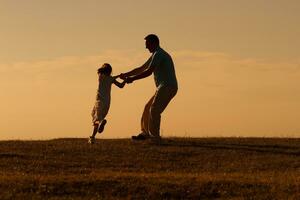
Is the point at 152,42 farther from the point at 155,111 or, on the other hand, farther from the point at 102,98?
the point at 102,98

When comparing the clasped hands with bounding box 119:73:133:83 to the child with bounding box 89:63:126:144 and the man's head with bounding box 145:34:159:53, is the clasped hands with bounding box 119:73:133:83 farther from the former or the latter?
the man's head with bounding box 145:34:159:53

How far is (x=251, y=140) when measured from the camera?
91.3ft

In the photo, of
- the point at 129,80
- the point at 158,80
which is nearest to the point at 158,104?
the point at 158,80

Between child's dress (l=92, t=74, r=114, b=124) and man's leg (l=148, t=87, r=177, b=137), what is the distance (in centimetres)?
163

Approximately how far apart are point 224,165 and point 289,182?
3.89 meters

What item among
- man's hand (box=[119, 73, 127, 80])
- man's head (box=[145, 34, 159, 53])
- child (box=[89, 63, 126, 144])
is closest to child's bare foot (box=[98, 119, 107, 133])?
child (box=[89, 63, 126, 144])

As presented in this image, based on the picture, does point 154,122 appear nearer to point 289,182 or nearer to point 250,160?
point 250,160

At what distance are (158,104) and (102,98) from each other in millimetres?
2008

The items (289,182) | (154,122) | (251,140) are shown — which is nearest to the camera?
(289,182)

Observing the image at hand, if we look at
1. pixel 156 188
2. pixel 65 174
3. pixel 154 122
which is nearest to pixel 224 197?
pixel 156 188

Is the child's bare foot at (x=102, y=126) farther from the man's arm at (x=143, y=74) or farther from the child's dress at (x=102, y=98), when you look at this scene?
the man's arm at (x=143, y=74)

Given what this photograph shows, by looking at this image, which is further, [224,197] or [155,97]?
[155,97]

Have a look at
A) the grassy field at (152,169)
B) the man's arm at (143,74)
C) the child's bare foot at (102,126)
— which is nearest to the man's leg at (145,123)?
the grassy field at (152,169)

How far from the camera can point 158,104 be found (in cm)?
2547
